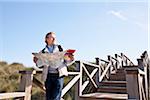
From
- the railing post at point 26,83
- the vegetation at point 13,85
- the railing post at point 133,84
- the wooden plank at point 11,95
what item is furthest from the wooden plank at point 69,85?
the vegetation at point 13,85

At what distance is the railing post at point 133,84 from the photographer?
2.77m

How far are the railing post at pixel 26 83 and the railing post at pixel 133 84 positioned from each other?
1550mm

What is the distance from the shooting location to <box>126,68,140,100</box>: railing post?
2771 mm

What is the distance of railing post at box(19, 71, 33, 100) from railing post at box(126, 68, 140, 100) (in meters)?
1.55

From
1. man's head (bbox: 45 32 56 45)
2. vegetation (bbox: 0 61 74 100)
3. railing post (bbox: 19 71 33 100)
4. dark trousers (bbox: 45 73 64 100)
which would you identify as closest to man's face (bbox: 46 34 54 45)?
man's head (bbox: 45 32 56 45)

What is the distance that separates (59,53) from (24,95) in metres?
0.95

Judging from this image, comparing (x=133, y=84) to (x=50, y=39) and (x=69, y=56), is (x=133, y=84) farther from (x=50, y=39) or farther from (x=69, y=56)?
(x=50, y=39)

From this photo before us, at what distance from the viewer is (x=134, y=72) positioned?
2824mm

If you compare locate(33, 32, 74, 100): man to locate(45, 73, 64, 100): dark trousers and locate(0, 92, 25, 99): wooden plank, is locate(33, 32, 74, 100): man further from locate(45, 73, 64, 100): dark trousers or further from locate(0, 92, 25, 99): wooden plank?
A: locate(0, 92, 25, 99): wooden plank

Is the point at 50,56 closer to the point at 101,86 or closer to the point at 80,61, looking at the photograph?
the point at 80,61

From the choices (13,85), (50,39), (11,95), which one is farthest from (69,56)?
(13,85)

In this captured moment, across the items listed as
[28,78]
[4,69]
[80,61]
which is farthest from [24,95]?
[4,69]

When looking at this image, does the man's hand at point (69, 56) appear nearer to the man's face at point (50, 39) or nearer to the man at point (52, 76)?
the man at point (52, 76)

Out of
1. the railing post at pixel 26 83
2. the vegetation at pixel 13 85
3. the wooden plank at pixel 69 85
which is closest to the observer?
the railing post at pixel 26 83
